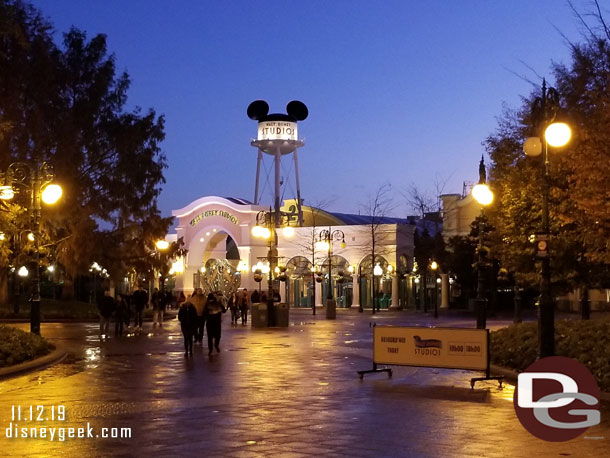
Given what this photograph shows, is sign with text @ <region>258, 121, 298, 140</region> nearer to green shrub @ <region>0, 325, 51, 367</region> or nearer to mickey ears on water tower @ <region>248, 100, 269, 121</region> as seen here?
mickey ears on water tower @ <region>248, 100, 269, 121</region>

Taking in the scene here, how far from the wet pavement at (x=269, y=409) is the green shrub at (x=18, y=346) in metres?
0.77

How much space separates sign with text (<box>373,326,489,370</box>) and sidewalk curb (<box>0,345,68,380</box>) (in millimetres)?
7273

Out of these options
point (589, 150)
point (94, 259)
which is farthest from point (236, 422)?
point (94, 259)

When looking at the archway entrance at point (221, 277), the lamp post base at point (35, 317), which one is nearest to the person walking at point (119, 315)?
the lamp post base at point (35, 317)

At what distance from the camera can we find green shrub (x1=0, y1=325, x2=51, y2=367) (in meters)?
20.1

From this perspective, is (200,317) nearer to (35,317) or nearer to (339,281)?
(35,317)

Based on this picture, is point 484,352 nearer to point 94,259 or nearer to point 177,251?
point 94,259

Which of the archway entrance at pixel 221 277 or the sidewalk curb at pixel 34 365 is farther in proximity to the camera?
the archway entrance at pixel 221 277

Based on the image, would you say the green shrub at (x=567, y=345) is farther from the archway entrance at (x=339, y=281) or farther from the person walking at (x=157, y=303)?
the archway entrance at (x=339, y=281)

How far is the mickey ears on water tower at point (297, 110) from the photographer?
8719cm

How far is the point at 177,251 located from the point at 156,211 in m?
3.03

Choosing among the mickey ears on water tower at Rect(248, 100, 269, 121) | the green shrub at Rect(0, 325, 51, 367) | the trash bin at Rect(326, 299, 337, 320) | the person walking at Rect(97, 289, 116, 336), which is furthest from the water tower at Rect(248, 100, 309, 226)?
the green shrub at Rect(0, 325, 51, 367)

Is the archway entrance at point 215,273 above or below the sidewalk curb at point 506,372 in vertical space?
above

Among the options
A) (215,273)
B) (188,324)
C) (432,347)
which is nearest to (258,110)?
(215,273)
